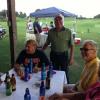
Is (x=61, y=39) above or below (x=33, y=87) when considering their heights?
above

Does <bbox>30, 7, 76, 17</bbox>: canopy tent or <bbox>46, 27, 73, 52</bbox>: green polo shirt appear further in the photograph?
<bbox>30, 7, 76, 17</bbox>: canopy tent

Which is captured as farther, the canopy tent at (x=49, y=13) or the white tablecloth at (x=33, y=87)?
the canopy tent at (x=49, y=13)

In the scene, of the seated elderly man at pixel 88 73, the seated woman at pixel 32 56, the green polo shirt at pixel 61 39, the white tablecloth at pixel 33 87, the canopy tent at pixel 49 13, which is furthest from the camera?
the canopy tent at pixel 49 13

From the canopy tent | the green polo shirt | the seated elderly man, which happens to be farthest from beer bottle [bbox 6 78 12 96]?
the canopy tent

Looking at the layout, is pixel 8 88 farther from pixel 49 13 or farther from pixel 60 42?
pixel 49 13

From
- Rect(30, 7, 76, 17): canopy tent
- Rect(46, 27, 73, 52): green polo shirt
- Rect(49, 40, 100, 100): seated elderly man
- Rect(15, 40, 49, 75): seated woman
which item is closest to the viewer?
Rect(49, 40, 100, 100): seated elderly man

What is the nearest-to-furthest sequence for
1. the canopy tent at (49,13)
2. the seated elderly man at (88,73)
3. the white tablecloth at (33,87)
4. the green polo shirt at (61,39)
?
1. the white tablecloth at (33,87)
2. the seated elderly man at (88,73)
3. the green polo shirt at (61,39)
4. the canopy tent at (49,13)

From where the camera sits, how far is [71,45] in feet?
14.4

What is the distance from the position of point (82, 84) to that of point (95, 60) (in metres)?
0.29

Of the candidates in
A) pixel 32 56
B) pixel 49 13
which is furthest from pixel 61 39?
pixel 49 13

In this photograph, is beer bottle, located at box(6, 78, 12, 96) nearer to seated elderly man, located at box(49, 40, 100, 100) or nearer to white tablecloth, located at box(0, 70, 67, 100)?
white tablecloth, located at box(0, 70, 67, 100)

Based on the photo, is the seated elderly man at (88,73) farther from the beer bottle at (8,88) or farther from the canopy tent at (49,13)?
the canopy tent at (49,13)

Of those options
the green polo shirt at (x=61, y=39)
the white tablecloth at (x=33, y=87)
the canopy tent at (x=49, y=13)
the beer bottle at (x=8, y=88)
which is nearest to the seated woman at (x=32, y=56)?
the white tablecloth at (x=33, y=87)

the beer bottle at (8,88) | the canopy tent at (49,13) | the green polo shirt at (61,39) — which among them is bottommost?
the beer bottle at (8,88)
